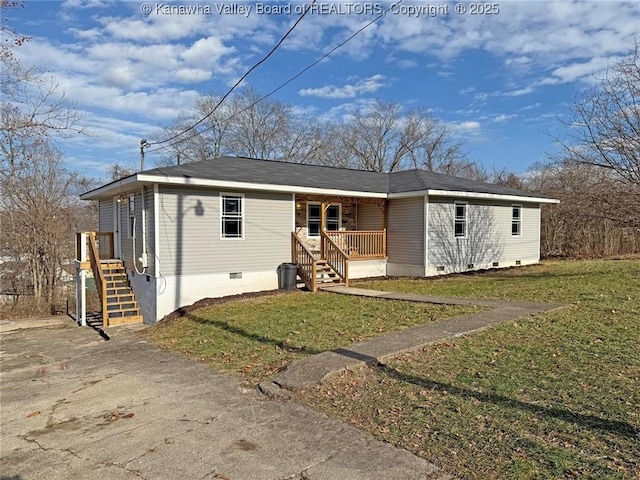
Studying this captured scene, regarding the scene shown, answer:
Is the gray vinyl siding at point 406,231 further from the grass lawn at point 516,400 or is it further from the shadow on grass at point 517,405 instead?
the shadow on grass at point 517,405

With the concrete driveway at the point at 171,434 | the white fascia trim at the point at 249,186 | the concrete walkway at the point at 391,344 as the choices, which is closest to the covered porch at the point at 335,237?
the white fascia trim at the point at 249,186

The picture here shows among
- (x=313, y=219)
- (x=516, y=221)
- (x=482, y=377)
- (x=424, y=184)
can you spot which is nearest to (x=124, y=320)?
(x=313, y=219)

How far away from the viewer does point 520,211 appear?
17.3 meters

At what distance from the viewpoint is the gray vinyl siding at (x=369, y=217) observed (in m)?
15.3

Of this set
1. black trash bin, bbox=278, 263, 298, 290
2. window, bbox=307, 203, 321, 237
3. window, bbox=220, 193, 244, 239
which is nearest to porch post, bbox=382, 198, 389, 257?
window, bbox=307, 203, 321, 237

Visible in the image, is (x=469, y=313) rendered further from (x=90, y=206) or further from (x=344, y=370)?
(x=90, y=206)

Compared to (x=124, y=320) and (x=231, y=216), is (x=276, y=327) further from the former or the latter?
(x=124, y=320)

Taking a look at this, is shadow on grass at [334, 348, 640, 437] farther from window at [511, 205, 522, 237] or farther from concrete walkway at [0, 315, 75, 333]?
window at [511, 205, 522, 237]

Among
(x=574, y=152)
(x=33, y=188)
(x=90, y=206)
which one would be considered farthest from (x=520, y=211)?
(x=90, y=206)

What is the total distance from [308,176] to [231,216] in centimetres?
387

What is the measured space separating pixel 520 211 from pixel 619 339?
12.3 metres

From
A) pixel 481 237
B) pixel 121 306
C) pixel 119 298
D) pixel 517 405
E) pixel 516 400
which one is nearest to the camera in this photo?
pixel 517 405

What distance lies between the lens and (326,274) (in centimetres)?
1309

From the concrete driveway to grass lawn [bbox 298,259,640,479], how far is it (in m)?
0.37
